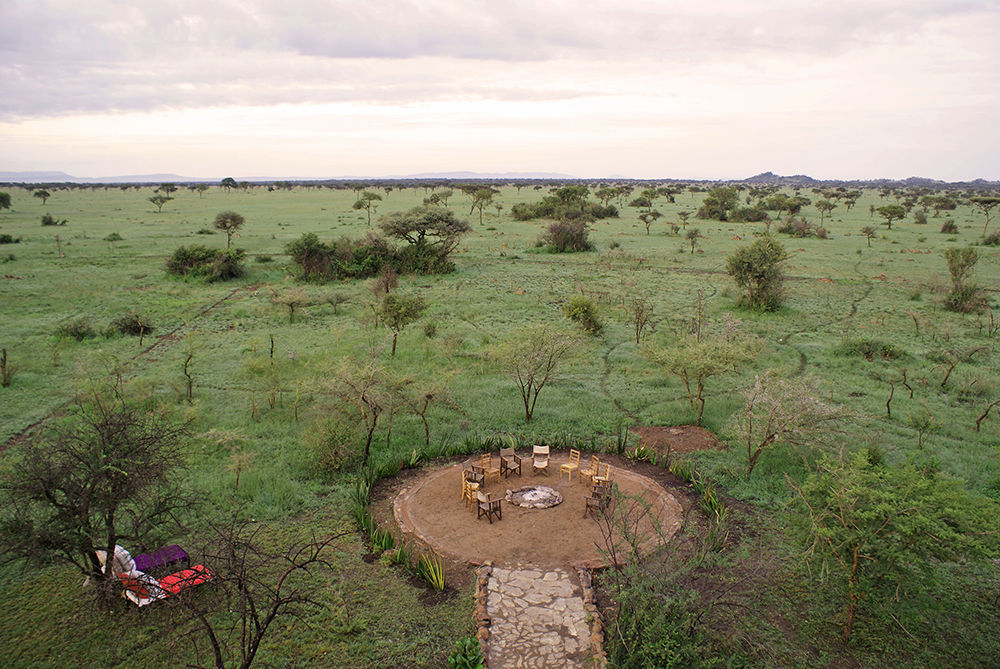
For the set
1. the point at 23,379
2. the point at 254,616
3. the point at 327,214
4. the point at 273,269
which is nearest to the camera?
the point at 254,616

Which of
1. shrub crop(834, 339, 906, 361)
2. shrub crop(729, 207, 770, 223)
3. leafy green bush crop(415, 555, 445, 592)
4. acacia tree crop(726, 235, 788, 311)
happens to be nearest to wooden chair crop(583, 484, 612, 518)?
leafy green bush crop(415, 555, 445, 592)

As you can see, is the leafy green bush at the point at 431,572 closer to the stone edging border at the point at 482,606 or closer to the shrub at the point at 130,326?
the stone edging border at the point at 482,606

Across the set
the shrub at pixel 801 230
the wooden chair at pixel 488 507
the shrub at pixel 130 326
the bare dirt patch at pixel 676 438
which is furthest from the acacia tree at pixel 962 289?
the shrub at pixel 130 326

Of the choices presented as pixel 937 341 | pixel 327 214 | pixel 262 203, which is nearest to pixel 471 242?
pixel 327 214

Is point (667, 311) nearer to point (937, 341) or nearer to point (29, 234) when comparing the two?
point (937, 341)

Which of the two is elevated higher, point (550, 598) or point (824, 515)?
point (824, 515)

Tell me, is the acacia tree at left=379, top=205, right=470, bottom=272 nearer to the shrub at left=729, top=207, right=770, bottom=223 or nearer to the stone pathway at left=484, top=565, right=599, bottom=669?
the stone pathway at left=484, top=565, right=599, bottom=669
